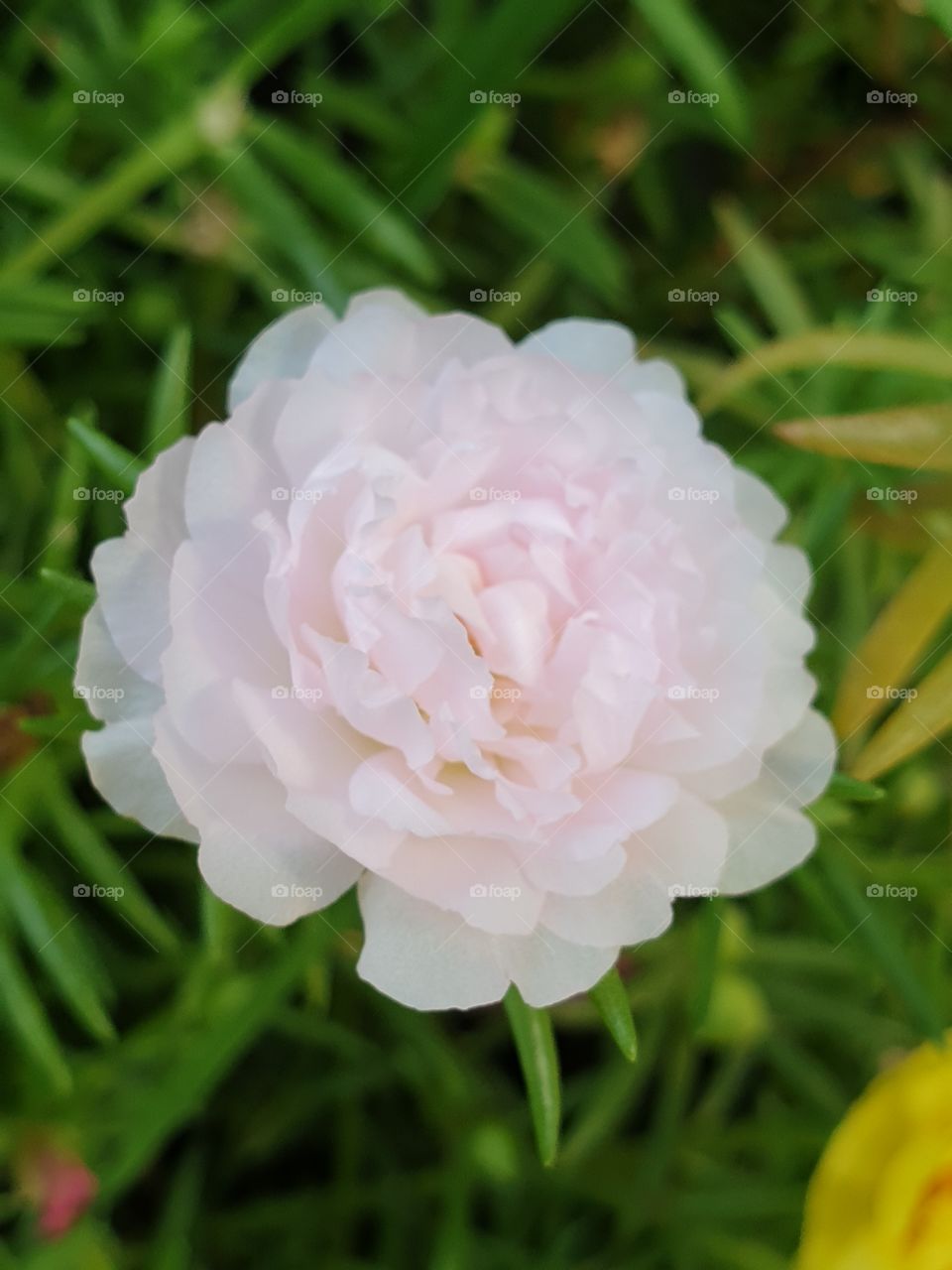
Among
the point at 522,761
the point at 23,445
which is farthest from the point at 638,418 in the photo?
the point at 23,445

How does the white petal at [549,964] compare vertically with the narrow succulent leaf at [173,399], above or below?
below

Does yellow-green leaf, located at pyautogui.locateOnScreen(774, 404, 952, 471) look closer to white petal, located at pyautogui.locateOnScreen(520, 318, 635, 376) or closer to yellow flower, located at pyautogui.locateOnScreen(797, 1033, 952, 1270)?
white petal, located at pyautogui.locateOnScreen(520, 318, 635, 376)

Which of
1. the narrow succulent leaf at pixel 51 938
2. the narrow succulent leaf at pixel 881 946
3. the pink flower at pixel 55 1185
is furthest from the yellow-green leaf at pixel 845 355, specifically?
the pink flower at pixel 55 1185

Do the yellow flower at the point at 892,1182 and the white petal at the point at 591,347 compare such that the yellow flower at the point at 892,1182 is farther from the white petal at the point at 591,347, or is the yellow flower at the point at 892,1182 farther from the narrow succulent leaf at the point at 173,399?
the narrow succulent leaf at the point at 173,399

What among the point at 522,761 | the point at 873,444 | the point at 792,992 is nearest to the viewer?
the point at 522,761

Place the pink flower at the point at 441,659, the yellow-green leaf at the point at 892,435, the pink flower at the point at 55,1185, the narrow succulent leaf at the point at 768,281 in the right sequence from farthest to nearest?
1. the narrow succulent leaf at the point at 768,281
2. the pink flower at the point at 55,1185
3. the yellow-green leaf at the point at 892,435
4. the pink flower at the point at 441,659

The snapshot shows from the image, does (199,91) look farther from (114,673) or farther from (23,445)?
(114,673)
